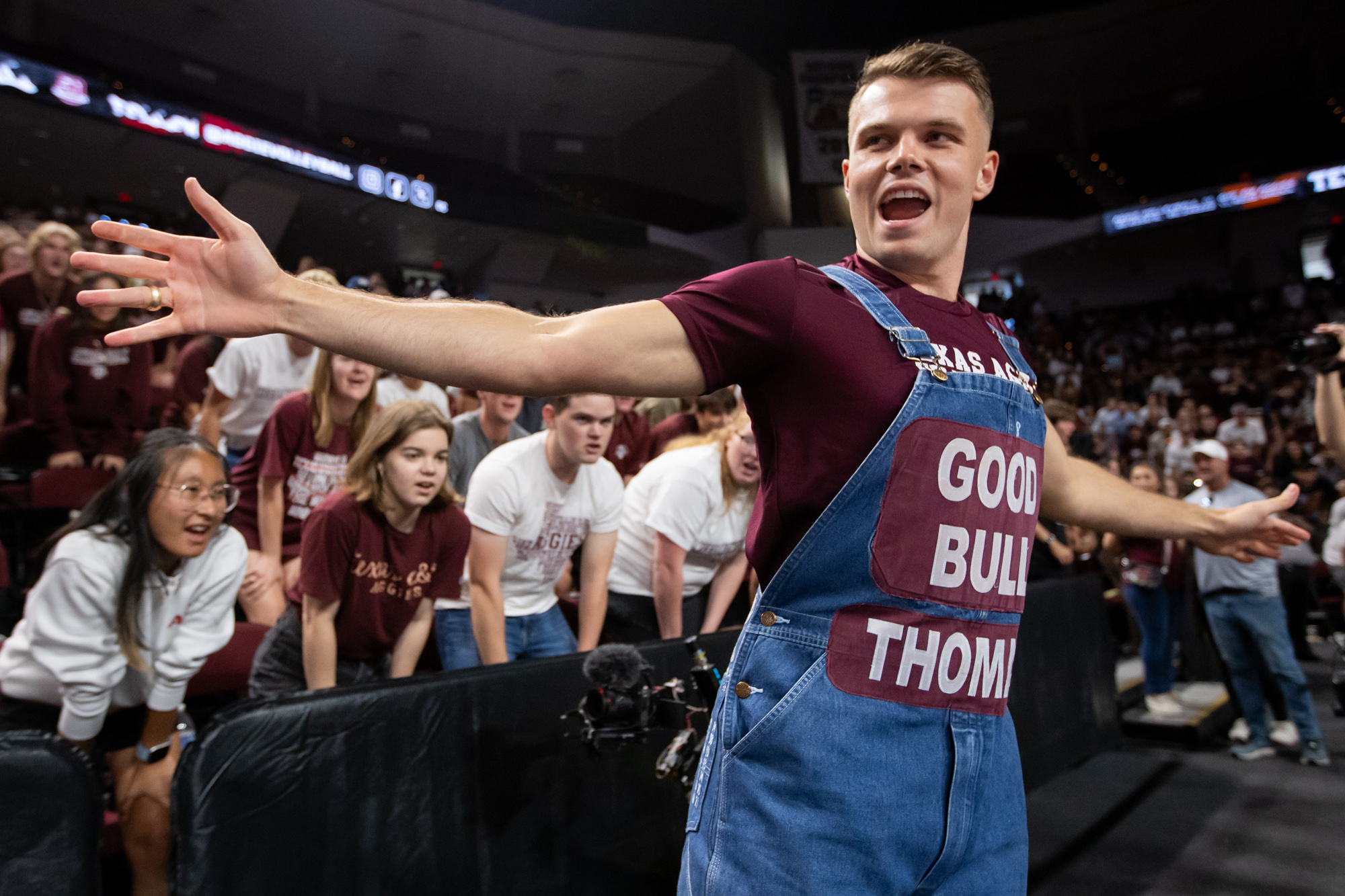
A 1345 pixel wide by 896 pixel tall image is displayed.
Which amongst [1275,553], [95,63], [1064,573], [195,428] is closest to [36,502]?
[195,428]

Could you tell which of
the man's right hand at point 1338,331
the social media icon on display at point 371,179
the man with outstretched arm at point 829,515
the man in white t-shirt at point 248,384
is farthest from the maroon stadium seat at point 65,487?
the social media icon on display at point 371,179

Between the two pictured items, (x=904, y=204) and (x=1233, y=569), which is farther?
(x=1233, y=569)

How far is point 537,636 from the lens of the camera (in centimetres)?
368

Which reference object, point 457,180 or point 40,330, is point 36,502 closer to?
point 40,330

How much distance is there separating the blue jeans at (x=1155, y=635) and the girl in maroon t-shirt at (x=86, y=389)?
6.80m

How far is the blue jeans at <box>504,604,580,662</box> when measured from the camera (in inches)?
141

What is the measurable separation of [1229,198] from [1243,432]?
11611 mm

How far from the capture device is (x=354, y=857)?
2.20m

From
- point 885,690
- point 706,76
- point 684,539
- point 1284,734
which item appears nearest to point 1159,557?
point 1284,734

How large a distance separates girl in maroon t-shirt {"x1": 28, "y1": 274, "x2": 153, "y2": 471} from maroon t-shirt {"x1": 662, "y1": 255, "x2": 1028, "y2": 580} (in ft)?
14.6

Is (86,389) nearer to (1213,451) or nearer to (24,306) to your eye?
(24,306)

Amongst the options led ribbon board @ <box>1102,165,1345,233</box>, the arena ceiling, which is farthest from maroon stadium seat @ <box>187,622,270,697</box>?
led ribbon board @ <box>1102,165,1345,233</box>

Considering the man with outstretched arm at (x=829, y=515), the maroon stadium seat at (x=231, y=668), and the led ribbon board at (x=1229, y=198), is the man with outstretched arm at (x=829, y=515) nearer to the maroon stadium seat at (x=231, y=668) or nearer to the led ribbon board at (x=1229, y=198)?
the maroon stadium seat at (x=231, y=668)

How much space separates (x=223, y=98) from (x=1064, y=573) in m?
17.4
